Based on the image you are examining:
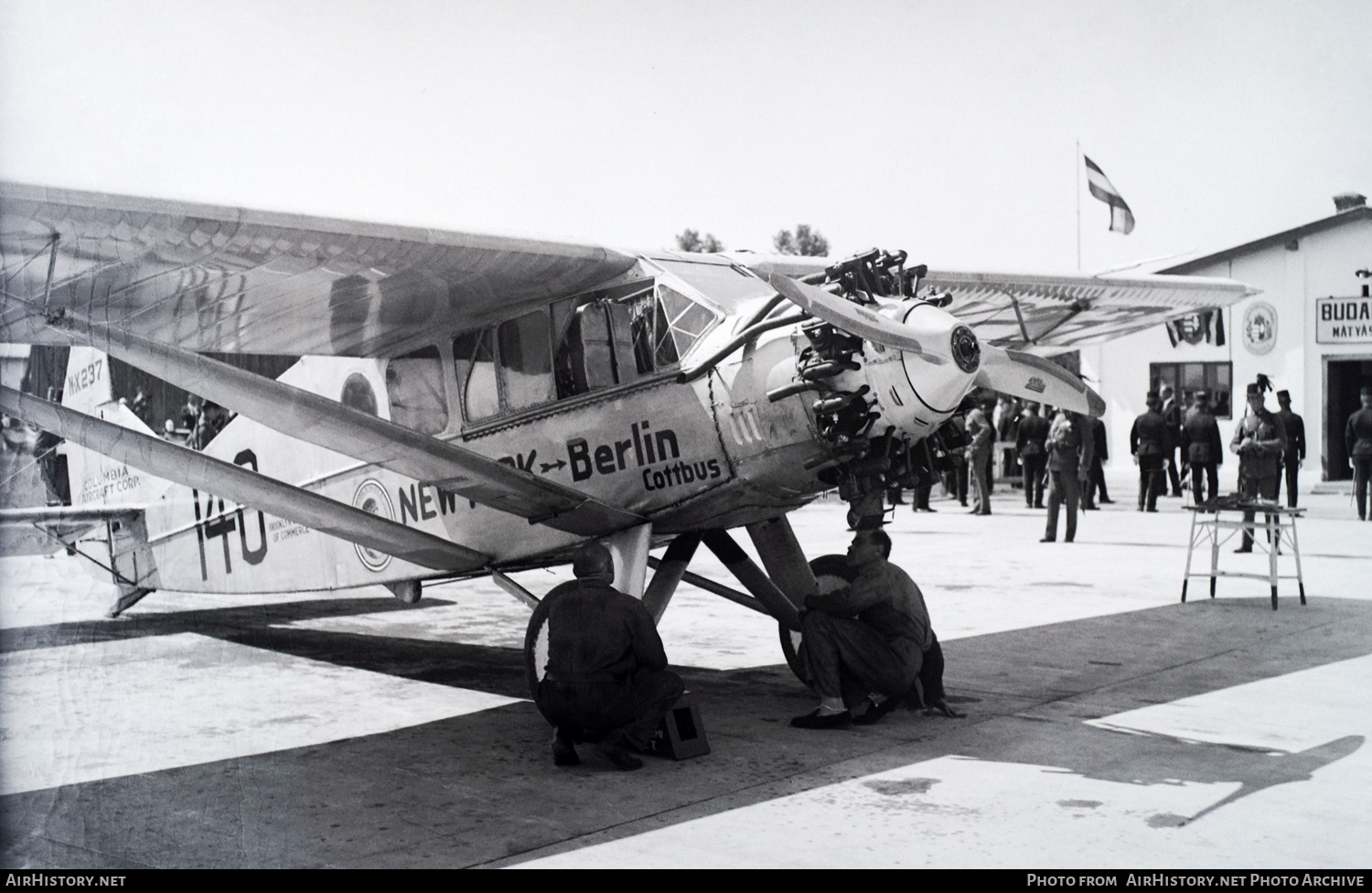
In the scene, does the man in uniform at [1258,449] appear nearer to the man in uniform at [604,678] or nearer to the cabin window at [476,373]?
the cabin window at [476,373]

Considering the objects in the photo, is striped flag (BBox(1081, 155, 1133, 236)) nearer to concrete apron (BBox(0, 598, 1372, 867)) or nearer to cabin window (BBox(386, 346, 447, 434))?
concrete apron (BBox(0, 598, 1372, 867))

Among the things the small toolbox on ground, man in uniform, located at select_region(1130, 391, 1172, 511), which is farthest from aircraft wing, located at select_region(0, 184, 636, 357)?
man in uniform, located at select_region(1130, 391, 1172, 511)

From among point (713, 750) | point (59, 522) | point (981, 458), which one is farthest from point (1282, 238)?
point (59, 522)

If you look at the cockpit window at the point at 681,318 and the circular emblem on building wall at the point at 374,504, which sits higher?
the cockpit window at the point at 681,318

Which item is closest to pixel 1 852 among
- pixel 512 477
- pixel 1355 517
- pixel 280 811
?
pixel 280 811

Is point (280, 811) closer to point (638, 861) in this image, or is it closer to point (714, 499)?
point (638, 861)

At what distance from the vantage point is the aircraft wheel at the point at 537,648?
23.5ft

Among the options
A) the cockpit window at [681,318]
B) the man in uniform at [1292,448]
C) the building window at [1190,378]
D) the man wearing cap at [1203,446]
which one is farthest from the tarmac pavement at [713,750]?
the building window at [1190,378]

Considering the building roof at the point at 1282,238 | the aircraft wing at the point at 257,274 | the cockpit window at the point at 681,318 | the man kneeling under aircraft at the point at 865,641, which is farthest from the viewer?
the building roof at the point at 1282,238

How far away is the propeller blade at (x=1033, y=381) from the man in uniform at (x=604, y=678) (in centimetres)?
264

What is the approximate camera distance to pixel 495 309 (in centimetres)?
861

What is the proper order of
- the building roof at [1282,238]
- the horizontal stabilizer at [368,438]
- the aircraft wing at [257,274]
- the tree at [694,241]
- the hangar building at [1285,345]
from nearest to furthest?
the aircraft wing at [257,274] < the horizontal stabilizer at [368,438] < the building roof at [1282,238] < the hangar building at [1285,345] < the tree at [694,241]

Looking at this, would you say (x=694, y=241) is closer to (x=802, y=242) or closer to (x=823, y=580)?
(x=802, y=242)

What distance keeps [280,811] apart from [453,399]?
3743 millimetres
